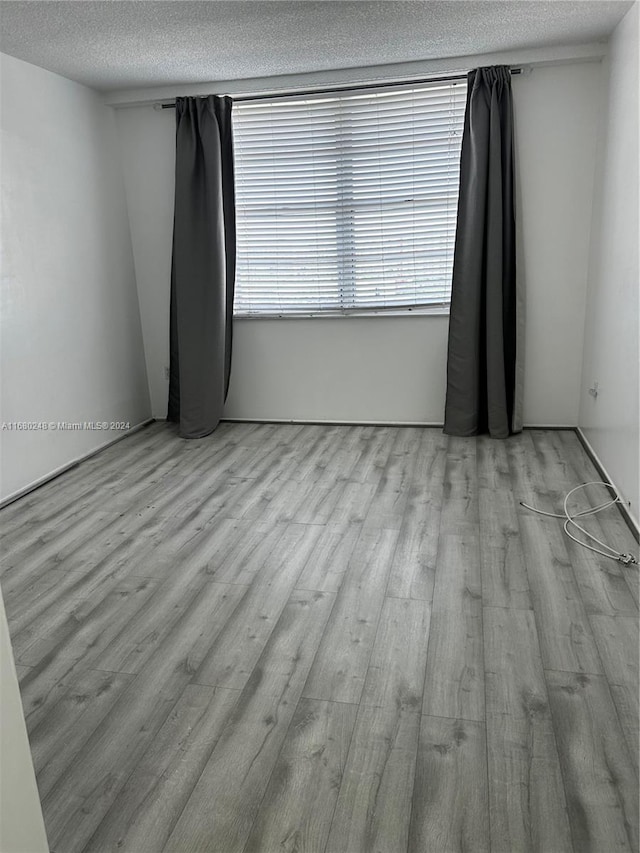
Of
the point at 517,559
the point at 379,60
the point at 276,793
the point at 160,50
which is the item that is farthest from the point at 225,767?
the point at 379,60

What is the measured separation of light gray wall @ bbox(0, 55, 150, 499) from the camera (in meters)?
3.76

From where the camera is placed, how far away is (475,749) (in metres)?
1.76

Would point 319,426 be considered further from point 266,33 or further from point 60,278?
point 266,33

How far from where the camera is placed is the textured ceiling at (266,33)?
3.12 m

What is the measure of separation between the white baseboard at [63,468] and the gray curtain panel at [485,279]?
2340 mm

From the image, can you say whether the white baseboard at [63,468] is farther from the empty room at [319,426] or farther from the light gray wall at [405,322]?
the light gray wall at [405,322]

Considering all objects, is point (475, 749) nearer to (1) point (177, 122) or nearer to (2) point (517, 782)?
(2) point (517, 782)

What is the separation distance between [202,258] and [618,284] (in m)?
2.70

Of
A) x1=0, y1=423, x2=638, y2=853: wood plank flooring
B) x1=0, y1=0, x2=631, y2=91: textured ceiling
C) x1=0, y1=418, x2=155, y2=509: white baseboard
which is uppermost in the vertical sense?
x1=0, y1=0, x2=631, y2=91: textured ceiling

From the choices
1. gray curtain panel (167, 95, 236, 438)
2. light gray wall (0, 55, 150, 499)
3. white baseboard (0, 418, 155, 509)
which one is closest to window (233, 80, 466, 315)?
gray curtain panel (167, 95, 236, 438)

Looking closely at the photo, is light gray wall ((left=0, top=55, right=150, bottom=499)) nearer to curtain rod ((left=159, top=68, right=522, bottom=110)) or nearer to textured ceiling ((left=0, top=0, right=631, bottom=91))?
textured ceiling ((left=0, top=0, right=631, bottom=91))

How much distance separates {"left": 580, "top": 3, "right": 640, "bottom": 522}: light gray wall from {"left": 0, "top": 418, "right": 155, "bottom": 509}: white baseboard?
10.6ft

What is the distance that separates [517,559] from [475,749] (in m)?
1.16

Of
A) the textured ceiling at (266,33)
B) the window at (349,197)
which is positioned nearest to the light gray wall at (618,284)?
the textured ceiling at (266,33)
